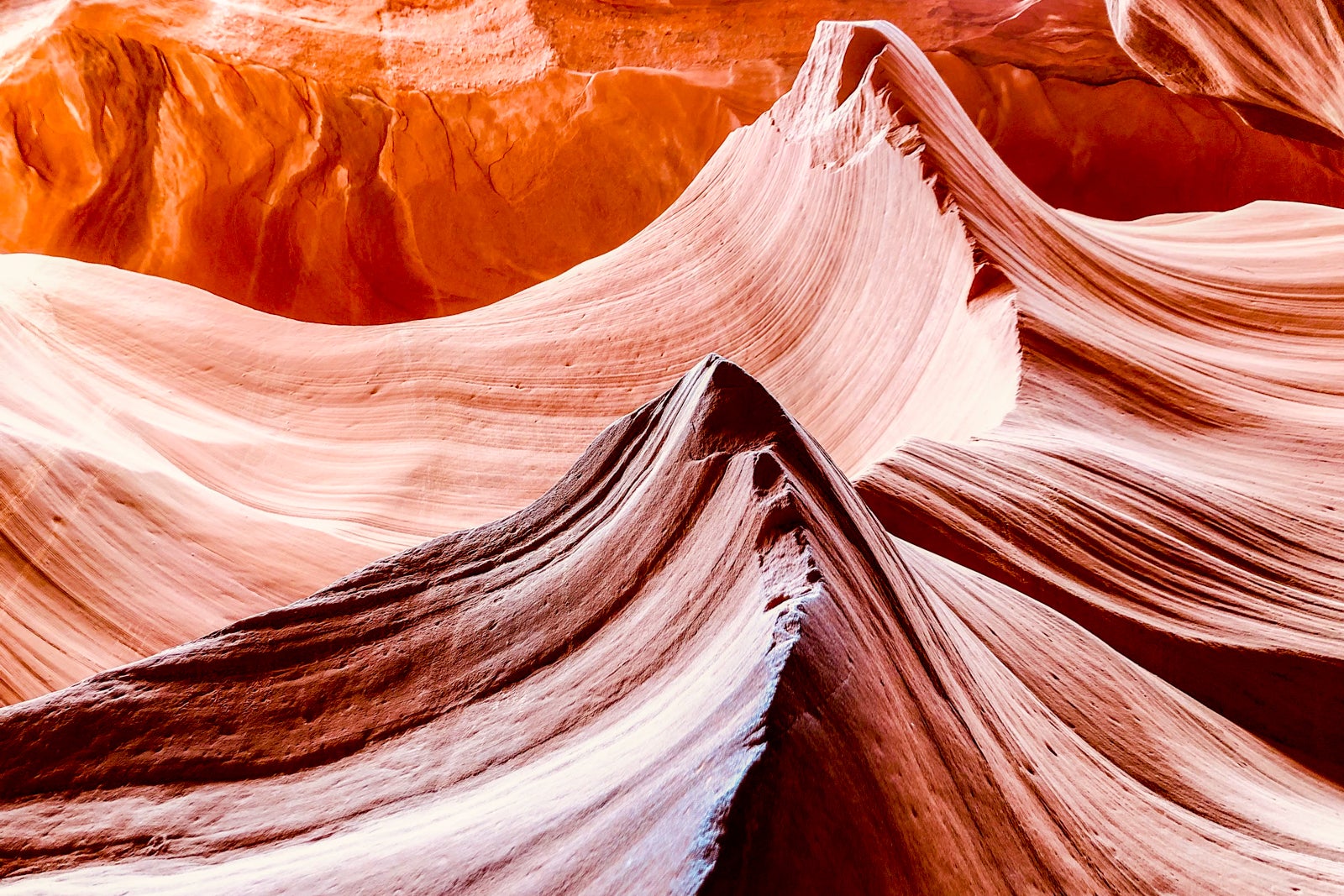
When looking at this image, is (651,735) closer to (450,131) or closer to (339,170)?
(450,131)

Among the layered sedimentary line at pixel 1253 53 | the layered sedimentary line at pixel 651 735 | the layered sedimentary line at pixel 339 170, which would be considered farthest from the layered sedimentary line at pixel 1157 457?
the layered sedimentary line at pixel 339 170

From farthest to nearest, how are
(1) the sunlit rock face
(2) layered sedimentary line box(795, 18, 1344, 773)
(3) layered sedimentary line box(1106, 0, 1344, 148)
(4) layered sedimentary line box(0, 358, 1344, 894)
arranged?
1. (1) the sunlit rock face
2. (3) layered sedimentary line box(1106, 0, 1344, 148)
3. (2) layered sedimentary line box(795, 18, 1344, 773)
4. (4) layered sedimentary line box(0, 358, 1344, 894)

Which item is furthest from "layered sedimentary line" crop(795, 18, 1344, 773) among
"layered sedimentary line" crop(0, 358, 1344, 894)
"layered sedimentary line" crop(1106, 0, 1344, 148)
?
"layered sedimentary line" crop(1106, 0, 1344, 148)

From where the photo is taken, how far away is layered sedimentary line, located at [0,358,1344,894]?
0.67 metres

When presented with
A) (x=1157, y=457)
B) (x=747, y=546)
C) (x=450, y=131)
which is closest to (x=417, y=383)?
(x=1157, y=457)

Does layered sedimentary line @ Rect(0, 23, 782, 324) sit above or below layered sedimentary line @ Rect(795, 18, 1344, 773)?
above

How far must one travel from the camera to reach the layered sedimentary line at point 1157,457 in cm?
132

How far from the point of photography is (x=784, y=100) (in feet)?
7.94

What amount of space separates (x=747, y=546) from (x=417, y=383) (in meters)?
1.62

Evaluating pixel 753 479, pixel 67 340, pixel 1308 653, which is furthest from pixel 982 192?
Result: pixel 67 340

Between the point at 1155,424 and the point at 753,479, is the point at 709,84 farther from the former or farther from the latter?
the point at 753,479

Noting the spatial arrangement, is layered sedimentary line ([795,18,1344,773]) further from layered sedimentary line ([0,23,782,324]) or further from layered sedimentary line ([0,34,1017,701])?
layered sedimentary line ([0,23,782,324])

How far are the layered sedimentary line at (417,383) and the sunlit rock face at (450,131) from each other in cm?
184

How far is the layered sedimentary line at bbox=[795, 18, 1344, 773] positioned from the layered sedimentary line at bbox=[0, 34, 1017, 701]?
0.42 ft
